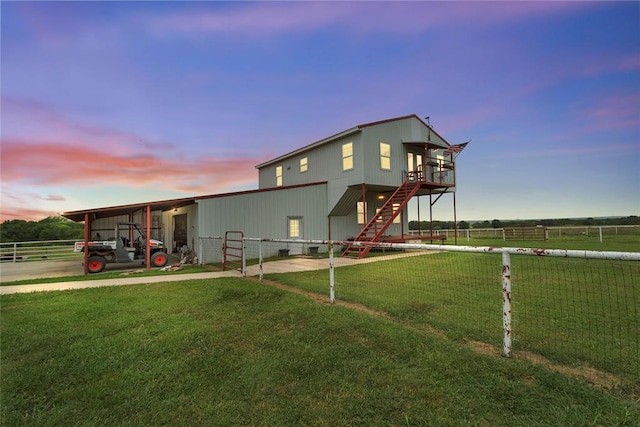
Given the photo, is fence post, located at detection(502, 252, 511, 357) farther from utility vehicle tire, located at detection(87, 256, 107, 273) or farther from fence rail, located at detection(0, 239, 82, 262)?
fence rail, located at detection(0, 239, 82, 262)

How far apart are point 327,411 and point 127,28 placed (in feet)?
42.9

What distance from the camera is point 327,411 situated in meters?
2.54

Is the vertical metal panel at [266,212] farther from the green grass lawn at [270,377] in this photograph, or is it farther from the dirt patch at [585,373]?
the dirt patch at [585,373]

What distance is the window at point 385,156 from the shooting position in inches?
693

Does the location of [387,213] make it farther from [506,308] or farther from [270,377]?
[270,377]

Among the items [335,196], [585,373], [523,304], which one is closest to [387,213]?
[335,196]

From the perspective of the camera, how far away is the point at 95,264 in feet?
39.8

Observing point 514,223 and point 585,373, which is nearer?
point 585,373

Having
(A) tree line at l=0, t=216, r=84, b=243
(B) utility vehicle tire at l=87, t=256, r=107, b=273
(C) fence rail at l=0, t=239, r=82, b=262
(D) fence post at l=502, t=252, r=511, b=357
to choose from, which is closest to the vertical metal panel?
(B) utility vehicle tire at l=87, t=256, r=107, b=273

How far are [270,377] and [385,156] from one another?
1618 cm

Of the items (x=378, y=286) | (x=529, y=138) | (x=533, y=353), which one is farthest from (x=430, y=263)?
(x=529, y=138)

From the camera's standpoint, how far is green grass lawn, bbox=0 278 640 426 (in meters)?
2.49

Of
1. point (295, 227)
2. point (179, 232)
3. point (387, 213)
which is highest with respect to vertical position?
point (387, 213)

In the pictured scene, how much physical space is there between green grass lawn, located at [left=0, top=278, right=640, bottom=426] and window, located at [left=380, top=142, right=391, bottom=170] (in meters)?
13.7
